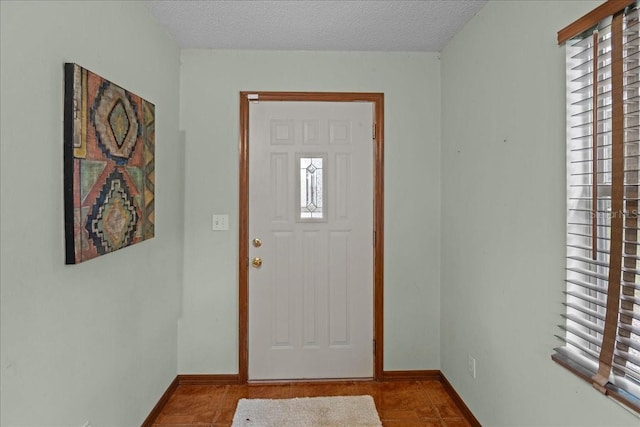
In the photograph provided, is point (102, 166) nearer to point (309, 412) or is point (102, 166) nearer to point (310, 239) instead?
point (310, 239)

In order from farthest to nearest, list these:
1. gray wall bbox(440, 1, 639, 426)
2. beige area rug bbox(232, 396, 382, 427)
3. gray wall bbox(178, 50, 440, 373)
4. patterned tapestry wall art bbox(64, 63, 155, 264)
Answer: gray wall bbox(178, 50, 440, 373) < beige area rug bbox(232, 396, 382, 427) < gray wall bbox(440, 1, 639, 426) < patterned tapestry wall art bbox(64, 63, 155, 264)

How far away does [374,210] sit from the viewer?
9.63ft

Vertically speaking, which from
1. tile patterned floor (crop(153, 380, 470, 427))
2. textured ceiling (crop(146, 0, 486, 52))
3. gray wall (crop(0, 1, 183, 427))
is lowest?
tile patterned floor (crop(153, 380, 470, 427))

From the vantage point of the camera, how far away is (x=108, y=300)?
183 centimetres

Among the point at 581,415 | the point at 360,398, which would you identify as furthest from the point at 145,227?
the point at 581,415

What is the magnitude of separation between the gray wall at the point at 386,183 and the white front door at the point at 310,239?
15cm

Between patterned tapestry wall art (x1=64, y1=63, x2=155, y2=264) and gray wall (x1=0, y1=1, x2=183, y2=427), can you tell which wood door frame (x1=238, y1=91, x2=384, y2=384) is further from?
patterned tapestry wall art (x1=64, y1=63, x2=155, y2=264)

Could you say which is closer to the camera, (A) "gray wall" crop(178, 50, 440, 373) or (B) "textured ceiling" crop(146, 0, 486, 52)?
(B) "textured ceiling" crop(146, 0, 486, 52)

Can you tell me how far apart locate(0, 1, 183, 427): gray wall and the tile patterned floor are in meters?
0.29

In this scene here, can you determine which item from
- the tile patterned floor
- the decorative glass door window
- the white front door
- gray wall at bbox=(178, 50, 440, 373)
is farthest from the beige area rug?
the decorative glass door window

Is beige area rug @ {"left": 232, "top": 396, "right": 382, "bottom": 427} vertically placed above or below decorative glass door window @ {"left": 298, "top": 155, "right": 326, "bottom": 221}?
below

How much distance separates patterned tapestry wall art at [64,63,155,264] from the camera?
147 centimetres

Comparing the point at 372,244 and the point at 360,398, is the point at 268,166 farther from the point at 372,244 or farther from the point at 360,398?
the point at 360,398

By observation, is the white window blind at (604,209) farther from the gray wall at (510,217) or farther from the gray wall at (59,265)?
the gray wall at (59,265)
